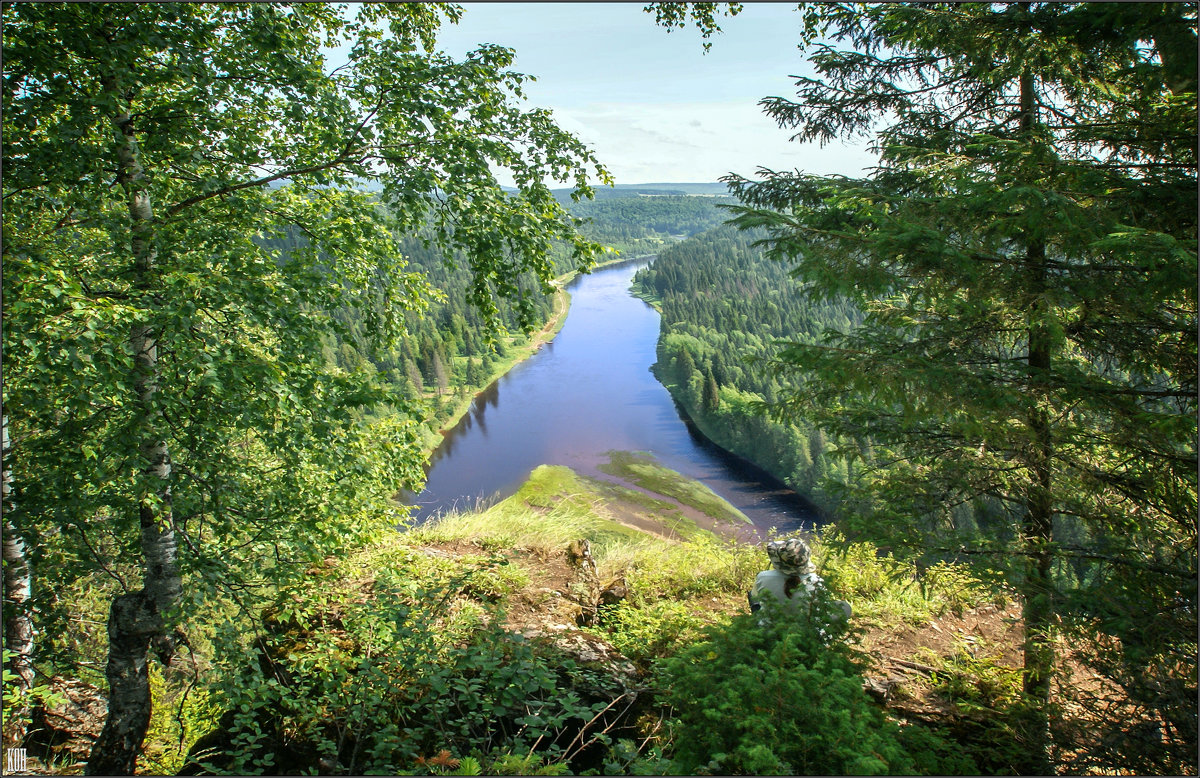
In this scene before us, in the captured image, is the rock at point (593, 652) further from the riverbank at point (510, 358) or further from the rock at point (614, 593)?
the riverbank at point (510, 358)

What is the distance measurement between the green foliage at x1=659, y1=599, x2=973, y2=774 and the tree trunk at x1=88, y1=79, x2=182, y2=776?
2.82 metres

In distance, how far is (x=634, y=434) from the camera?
4506 cm

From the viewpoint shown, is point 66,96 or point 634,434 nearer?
point 66,96

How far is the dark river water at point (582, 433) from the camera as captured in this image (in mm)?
35875

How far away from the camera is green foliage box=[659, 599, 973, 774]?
226 cm

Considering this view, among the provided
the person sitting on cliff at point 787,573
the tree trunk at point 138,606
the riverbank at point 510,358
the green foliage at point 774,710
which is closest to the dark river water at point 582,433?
the riverbank at point 510,358

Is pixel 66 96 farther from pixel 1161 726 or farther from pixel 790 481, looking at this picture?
pixel 790 481

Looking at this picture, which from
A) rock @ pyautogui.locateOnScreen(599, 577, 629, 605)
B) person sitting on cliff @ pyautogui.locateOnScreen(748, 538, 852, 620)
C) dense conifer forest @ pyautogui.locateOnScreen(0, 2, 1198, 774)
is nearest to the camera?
dense conifer forest @ pyautogui.locateOnScreen(0, 2, 1198, 774)

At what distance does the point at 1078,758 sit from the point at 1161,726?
1.27ft

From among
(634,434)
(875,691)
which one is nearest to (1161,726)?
(875,691)

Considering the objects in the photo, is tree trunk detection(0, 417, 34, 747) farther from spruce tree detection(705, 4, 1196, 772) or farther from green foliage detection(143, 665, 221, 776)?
spruce tree detection(705, 4, 1196, 772)

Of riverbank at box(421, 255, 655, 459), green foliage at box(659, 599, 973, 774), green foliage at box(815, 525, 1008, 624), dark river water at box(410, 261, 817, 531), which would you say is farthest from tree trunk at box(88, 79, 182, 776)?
riverbank at box(421, 255, 655, 459)

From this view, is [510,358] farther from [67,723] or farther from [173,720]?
[67,723]

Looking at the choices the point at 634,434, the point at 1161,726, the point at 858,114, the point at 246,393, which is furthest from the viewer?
the point at 634,434
